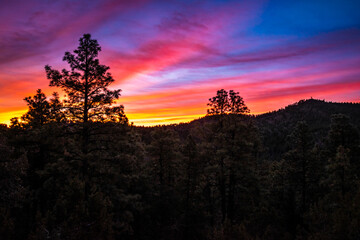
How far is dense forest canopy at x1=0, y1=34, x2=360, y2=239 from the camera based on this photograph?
11.5 metres

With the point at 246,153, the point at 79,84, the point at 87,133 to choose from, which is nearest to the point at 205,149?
the point at 246,153

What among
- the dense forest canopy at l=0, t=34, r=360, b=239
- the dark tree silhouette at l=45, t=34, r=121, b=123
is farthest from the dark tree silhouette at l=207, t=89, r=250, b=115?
the dark tree silhouette at l=45, t=34, r=121, b=123

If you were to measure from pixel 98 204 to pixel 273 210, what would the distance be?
18035 mm

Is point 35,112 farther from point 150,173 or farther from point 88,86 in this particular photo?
point 150,173

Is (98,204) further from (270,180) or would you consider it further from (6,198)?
(270,180)

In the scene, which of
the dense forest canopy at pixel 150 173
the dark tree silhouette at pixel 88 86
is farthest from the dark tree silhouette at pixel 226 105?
the dark tree silhouette at pixel 88 86

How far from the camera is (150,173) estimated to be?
30.5 m

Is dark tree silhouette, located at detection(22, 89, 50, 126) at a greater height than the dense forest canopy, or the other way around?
dark tree silhouette, located at detection(22, 89, 50, 126)

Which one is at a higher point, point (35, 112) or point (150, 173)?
point (35, 112)

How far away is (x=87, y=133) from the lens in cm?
1536

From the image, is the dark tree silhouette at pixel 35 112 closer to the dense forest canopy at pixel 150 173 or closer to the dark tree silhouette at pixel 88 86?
the dense forest canopy at pixel 150 173

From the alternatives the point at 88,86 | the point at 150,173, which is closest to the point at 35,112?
the point at 88,86

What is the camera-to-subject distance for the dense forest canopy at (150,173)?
11.5 metres

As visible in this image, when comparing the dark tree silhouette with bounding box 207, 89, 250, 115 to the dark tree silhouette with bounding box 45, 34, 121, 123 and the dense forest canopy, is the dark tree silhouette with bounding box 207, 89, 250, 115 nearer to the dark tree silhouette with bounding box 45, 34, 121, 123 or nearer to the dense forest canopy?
the dense forest canopy
